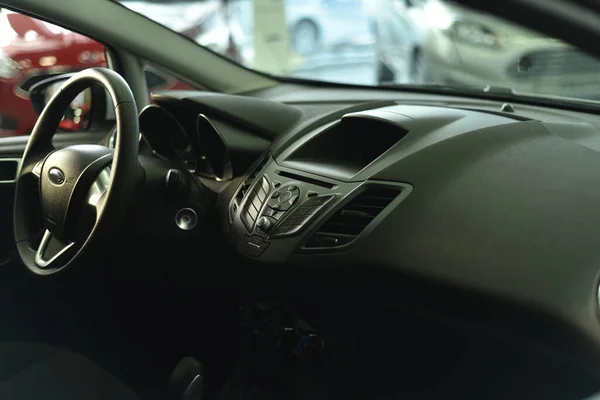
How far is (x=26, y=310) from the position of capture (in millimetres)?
2336

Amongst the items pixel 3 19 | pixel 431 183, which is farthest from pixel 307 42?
pixel 431 183

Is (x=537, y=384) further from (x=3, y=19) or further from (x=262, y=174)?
(x=3, y=19)

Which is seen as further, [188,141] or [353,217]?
[188,141]

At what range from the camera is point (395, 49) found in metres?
3.71

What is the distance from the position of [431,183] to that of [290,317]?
0.53m

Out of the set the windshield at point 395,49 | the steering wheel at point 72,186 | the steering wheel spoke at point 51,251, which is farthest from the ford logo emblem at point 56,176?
the windshield at point 395,49

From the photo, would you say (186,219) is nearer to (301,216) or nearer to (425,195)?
(301,216)

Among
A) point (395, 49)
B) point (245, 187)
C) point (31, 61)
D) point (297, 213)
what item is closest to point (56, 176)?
point (245, 187)

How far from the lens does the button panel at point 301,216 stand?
1783mm

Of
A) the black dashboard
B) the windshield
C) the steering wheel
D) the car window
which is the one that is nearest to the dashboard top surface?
the black dashboard

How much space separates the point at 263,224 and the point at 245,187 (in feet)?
0.68

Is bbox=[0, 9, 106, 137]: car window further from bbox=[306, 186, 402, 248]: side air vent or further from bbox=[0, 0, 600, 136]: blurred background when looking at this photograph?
bbox=[306, 186, 402, 248]: side air vent

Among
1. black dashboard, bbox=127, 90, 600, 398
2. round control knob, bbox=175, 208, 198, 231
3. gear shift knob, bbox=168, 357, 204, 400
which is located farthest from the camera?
gear shift knob, bbox=168, 357, 204, 400

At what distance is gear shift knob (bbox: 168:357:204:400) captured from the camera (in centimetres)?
210
